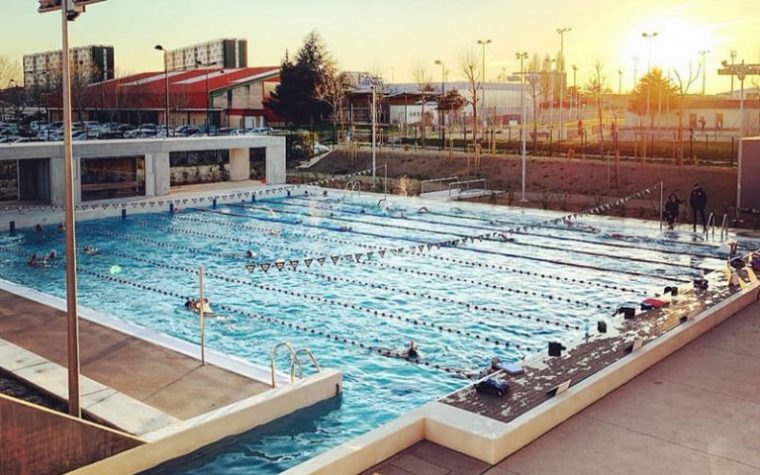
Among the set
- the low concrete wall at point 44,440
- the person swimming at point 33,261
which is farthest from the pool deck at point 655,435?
the person swimming at point 33,261

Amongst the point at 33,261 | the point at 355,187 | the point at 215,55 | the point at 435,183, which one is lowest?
the point at 33,261

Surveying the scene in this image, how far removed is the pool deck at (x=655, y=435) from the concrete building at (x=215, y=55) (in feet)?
225

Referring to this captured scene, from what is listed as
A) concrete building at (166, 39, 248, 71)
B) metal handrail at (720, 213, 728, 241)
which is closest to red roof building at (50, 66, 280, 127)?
concrete building at (166, 39, 248, 71)

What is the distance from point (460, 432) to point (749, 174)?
65.2ft

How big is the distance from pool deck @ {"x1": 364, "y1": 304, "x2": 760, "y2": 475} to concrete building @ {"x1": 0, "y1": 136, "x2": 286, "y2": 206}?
75.5ft

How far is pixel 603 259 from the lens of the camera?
2022 cm

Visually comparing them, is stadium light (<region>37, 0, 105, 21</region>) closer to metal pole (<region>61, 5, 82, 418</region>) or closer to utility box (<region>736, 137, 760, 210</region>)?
metal pole (<region>61, 5, 82, 418</region>)

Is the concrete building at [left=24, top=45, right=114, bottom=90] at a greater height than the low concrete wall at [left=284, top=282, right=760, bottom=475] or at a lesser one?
greater

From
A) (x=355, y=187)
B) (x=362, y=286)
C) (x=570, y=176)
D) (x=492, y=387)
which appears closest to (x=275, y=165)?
(x=355, y=187)

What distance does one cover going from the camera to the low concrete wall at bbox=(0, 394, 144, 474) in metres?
6.98

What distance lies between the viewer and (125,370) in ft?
36.3

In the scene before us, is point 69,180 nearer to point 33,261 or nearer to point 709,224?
point 33,261

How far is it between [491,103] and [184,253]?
246ft

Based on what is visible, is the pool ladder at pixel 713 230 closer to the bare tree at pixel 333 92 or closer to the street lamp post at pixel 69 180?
the street lamp post at pixel 69 180
